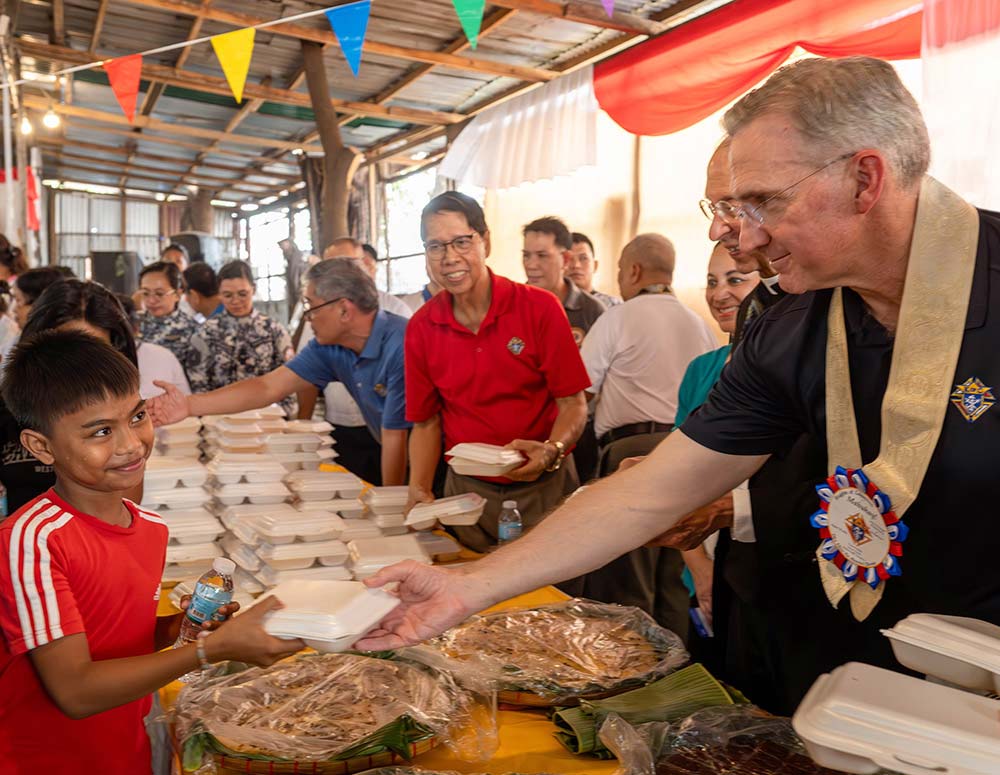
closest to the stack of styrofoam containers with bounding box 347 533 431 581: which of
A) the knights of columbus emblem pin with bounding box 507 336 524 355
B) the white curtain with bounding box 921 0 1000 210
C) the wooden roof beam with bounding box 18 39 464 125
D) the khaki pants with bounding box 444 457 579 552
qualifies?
the khaki pants with bounding box 444 457 579 552

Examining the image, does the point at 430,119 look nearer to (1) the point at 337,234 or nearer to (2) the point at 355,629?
(1) the point at 337,234

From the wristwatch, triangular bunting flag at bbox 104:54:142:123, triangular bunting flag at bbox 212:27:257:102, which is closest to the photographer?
the wristwatch

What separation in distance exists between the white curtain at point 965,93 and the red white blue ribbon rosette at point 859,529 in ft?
8.57

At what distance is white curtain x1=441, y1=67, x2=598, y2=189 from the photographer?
20.9 ft

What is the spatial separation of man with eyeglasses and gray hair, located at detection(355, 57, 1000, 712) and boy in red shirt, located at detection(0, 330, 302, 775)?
1.24 ft

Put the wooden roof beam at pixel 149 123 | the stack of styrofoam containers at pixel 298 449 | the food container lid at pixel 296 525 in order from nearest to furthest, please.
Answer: the food container lid at pixel 296 525 < the stack of styrofoam containers at pixel 298 449 < the wooden roof beam at pixel 149 123

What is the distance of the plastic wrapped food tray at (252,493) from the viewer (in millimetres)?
2746

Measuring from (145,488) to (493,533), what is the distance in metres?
1.09

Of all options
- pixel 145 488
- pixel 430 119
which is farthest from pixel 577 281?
pixel 430 119

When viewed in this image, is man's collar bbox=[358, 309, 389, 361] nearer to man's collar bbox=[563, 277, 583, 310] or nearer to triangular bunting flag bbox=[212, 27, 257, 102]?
man's collar bbox=[563, 277, 583, 310]

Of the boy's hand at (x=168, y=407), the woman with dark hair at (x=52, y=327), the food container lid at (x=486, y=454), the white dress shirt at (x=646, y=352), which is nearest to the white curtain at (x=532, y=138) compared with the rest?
the white dress shirt at (x=646, y=352)

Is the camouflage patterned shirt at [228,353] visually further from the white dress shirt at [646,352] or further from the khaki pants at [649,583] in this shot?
the khaki pants at [649,583]

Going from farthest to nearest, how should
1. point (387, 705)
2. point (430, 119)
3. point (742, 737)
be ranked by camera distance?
1. point (430, 119)
2. point (387, 705)
3. point (742, 737)

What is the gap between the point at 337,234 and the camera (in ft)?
→ 24.1
